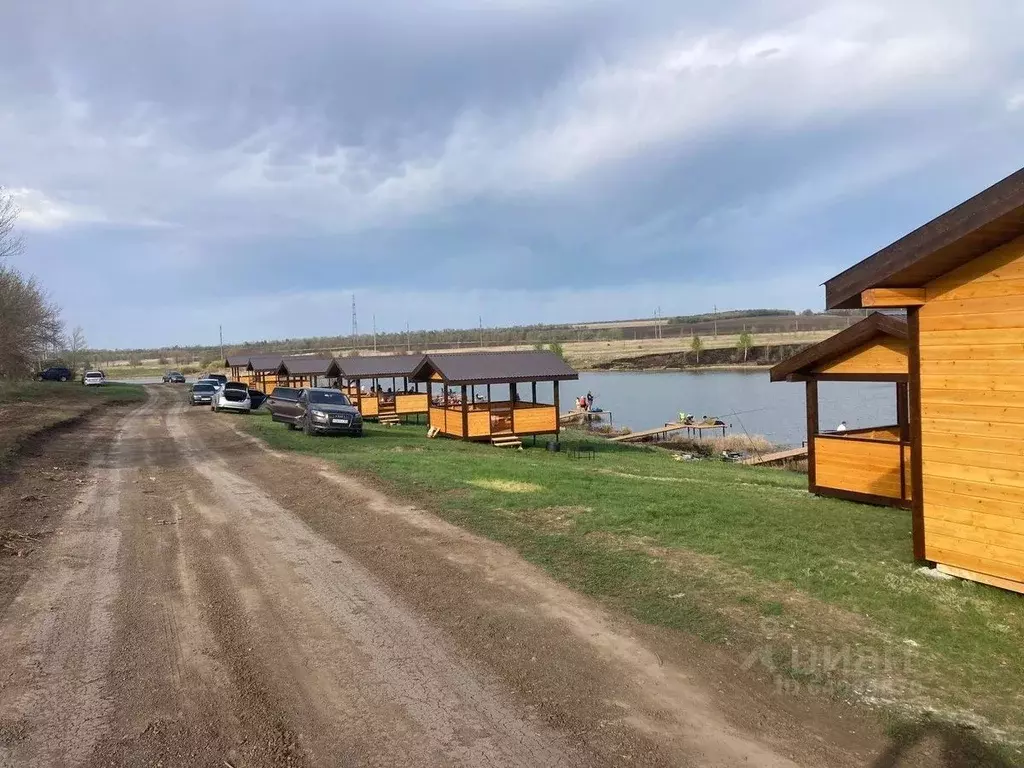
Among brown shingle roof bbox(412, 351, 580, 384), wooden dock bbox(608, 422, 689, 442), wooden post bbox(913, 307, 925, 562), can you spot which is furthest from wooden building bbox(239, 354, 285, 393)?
wooden post bbox(913, 307, 925, 562)

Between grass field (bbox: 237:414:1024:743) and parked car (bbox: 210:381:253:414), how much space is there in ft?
89.2

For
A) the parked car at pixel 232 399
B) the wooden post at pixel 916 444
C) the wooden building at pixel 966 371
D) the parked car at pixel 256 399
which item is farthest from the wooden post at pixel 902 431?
the parked car at pixel 256 399

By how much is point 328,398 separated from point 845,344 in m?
19.5

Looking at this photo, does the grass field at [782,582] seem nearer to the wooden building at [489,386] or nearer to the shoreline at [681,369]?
the wooden building at [489,386]

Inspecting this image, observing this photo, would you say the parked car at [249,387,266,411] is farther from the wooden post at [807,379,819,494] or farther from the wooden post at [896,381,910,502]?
the wooden post at [896,381,910,502]

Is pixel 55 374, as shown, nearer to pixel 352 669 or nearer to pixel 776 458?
pixel 776 458

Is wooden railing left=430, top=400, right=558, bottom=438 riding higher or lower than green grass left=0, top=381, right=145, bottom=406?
lower

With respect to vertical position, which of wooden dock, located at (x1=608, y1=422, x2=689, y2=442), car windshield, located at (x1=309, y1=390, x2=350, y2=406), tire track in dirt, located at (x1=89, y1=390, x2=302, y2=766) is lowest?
wooden dock, located at (x1=608, y1=422, x2=689, y2=442)

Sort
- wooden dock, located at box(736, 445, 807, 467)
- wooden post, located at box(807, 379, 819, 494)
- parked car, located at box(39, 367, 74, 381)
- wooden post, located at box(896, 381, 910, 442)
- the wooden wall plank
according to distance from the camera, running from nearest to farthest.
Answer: the wooden wall plank
wooden post, located at box(896, 381, 910, 442)
wooden post, located at box(807, 379, 819, 494)
wooden dock, located at box(736, 445, 807, 467)
parked car, located at box(39, 367, 74, 381)

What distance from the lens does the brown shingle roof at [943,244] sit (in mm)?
6379

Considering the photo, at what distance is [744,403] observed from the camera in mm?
55375

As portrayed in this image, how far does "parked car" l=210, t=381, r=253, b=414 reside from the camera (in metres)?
36.7

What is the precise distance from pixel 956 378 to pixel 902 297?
1021 millimetres

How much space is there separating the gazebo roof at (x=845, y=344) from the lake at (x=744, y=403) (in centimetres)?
2555
